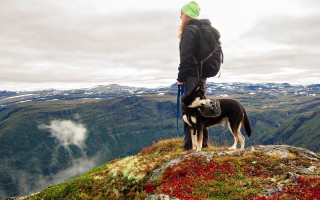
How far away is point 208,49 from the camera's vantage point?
15242mm

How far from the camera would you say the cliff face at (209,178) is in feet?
34.1

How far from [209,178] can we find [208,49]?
6311 millimetres

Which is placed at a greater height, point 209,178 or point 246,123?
point 246,123

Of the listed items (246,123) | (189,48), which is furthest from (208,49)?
(246,123)

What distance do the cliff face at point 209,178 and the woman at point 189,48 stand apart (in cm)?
374

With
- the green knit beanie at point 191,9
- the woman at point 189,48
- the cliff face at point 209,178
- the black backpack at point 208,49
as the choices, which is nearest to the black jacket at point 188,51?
the woman at point 189,48

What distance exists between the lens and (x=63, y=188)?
601 inches

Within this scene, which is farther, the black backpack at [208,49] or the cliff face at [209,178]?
the black backpack at [208,49]

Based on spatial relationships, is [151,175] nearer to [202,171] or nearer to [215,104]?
[202,171]

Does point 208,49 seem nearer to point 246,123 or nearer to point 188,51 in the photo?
point 188,51

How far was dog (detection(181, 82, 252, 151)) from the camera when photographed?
49.1 feet

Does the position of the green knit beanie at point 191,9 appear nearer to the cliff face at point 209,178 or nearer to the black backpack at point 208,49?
the black backpack at point 208,49

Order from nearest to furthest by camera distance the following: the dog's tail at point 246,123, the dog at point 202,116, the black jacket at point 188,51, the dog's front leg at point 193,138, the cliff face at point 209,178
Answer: the cliff face at point 209,178, the dog at point 202,116, the black jacket at point 188,51, the dog's front leg at point 193,138, the dog's tail at point 246,123

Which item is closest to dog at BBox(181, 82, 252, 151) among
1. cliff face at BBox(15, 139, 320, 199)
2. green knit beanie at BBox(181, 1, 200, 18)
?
cliff face at BBox(15, 139, 320, 199)
